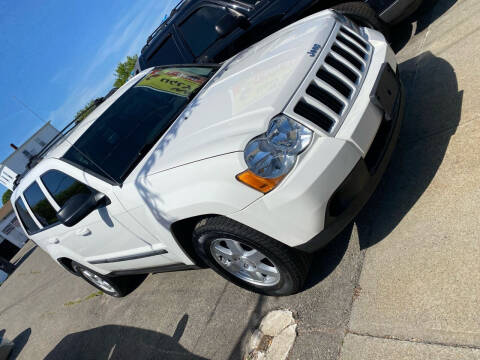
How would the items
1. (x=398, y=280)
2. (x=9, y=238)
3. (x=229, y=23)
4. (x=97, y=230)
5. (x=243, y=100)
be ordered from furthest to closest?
(x=9, y=238) < (x=229, y=23) < (x=97, y=230) < (x=243, y=100) < (x=398, y=280)

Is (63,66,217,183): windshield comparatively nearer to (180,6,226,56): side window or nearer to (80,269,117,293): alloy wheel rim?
(180,6,226,56): side window

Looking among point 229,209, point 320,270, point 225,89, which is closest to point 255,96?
point 225,89

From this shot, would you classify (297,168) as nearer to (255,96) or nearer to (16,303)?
(255,96)

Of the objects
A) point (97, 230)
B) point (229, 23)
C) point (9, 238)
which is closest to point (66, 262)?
point (97, 230)

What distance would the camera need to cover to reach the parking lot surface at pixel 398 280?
201cm

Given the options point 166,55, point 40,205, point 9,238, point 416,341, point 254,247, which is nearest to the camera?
point 416,341

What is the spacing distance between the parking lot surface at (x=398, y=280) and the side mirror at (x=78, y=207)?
1312mm

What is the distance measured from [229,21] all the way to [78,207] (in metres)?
3.16

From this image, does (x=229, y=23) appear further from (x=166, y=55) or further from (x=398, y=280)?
(x=398, y=280)

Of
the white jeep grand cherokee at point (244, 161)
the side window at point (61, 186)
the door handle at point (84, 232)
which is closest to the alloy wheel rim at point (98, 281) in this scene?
the white jeep grand cherokee at point (244, 161)

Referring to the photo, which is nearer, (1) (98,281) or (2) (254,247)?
(2) (254,247)

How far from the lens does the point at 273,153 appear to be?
2148 millimetres

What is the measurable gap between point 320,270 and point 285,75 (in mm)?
1469

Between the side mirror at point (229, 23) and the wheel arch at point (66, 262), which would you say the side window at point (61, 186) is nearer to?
the wheel arch at point (66, 262)
